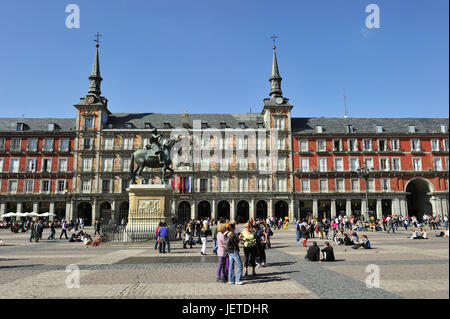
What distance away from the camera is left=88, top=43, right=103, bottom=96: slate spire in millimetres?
53875

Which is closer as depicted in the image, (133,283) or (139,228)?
(133,283)

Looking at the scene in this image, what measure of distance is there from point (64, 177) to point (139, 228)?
37.2 m

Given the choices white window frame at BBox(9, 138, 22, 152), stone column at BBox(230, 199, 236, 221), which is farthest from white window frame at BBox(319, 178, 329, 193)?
white window frame at BBox(9, 138, 22, 152)

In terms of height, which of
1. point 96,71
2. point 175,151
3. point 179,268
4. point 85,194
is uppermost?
point 96,71

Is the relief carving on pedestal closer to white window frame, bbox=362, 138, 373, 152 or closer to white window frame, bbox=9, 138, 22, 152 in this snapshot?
white window frame, bbox=9, 138, 22, 152

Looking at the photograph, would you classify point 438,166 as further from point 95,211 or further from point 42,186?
point 42,186

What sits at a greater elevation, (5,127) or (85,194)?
(5,127)

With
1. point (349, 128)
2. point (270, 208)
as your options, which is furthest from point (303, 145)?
point (270, 208)

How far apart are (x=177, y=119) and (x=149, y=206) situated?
38.9 metres

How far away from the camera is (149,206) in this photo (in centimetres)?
1823

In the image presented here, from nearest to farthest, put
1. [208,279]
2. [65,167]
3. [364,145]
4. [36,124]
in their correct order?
[208,279] → [65,167] → [364,145] → [36,124]

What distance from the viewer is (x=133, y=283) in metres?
8.14
